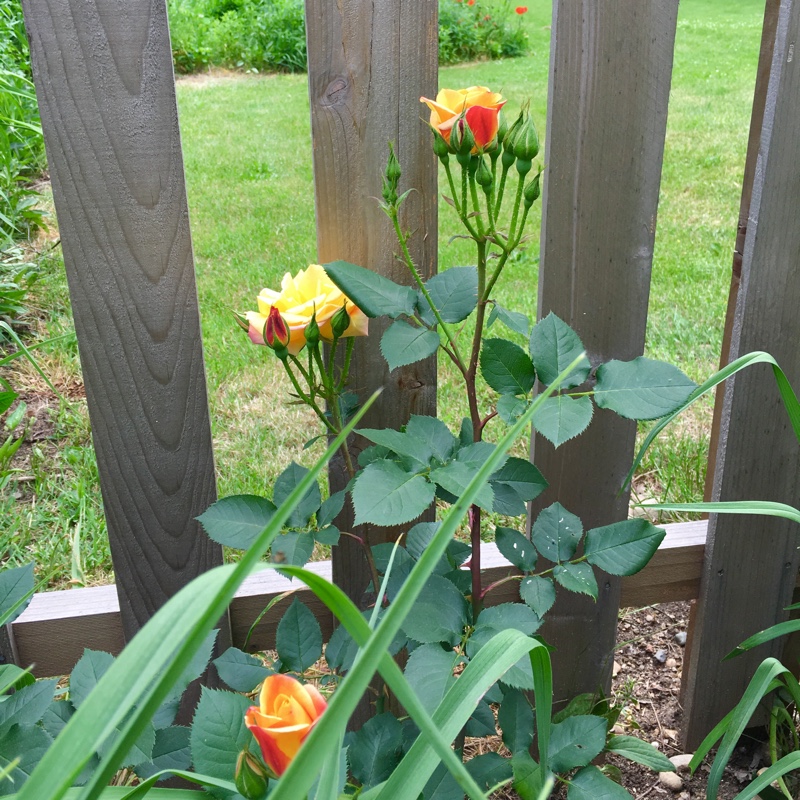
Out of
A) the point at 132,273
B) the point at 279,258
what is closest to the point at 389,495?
the point at 132,273

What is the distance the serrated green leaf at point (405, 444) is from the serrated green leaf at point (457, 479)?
0.03 m

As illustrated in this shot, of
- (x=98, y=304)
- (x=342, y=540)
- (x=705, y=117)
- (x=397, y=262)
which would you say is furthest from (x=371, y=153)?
(x=705, y=117)

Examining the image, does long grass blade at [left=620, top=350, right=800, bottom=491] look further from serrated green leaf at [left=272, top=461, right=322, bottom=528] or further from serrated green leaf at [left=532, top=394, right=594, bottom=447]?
serrated green leaf at [left=272, top=461, right=322, bottom=528]

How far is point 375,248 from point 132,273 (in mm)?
335

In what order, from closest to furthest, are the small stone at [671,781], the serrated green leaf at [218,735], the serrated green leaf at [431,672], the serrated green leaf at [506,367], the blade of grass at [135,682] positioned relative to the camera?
the blade of grass at [135,682] < the serrated green leaf at [218,735] < the serrated green leaf at [431,672] < the serrated green leaf at [506,367] < the small stone at [671,781]

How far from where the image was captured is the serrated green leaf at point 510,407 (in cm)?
90

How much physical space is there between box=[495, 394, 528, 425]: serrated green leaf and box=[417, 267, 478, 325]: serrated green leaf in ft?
0.40

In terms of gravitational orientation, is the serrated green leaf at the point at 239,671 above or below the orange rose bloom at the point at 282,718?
below

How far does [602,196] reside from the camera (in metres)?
1.16

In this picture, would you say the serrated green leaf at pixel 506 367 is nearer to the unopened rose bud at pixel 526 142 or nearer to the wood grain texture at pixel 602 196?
the unopened rose bud at pixel 526 142

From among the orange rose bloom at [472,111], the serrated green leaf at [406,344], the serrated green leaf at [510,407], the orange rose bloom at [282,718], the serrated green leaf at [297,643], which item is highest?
the orange rose bloom at [472,111]

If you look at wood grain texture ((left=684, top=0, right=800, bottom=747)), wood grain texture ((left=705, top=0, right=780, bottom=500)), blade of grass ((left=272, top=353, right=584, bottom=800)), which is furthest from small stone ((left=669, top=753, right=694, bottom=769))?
blade of grass ((left=272, top=353, right=584, bottom=800))

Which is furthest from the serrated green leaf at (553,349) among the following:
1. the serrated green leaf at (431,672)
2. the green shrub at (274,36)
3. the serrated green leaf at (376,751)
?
the green shrub at (274,36)

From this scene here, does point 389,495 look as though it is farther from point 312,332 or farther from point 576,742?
point 576,742
